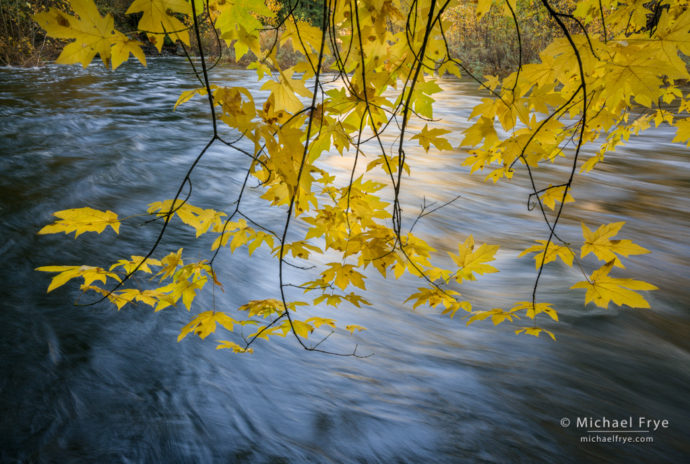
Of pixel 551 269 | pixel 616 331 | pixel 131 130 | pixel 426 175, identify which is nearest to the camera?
pixel 616 331

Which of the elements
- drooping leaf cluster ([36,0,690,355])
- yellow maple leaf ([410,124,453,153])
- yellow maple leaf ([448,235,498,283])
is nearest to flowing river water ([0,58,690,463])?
drooping leaf cluster ([36,0,690,355])

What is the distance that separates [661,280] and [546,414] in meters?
1.76

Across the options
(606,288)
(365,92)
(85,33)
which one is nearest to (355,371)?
(606,288)

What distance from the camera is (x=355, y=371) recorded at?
93.0 inches

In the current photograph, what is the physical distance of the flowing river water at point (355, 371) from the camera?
6.26ft

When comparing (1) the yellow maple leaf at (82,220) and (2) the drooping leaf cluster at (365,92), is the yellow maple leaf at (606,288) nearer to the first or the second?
(2) the drooping leaf cluster at (365,92)

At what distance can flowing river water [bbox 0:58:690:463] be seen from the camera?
75.1 inches

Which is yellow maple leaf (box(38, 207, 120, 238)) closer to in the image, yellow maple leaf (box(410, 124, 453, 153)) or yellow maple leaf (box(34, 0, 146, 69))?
yellow maple leaf (box(34, 0, 146, 69))

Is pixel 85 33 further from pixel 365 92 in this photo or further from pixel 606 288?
pixel 606 288

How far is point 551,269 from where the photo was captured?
133 inches

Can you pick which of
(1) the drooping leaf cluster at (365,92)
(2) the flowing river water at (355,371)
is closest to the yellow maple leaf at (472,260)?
(1) the drooping leaf cluster at (365,92)

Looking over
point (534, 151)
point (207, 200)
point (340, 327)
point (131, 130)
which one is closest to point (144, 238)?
point (207, 200)

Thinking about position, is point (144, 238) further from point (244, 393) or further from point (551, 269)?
point (551, 269)

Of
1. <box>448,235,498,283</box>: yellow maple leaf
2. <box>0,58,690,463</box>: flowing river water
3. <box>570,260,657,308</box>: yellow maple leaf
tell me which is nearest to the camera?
<box>570,260,657,308</box>: yellow maple leaf
